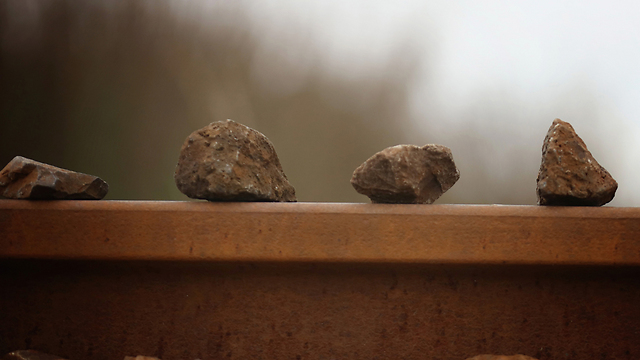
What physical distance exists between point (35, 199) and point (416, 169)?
42.7 inches

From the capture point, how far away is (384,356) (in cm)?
105

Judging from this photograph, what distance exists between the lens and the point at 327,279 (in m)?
1.05

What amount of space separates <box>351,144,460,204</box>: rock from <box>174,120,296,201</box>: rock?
0.28 m

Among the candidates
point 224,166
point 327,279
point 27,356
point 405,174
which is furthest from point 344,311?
point 27,356

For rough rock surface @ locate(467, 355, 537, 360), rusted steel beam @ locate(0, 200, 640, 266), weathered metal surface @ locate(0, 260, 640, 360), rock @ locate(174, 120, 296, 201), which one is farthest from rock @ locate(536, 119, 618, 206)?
rock @ locate(174, 120, 296, 201)

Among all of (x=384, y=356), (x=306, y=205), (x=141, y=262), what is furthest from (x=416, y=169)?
(x=141, y=262)

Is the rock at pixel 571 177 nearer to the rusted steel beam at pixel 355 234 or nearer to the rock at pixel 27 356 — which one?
→ the rusted steel beam at pixel 355 234

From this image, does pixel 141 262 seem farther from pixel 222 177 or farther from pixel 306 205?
pixel 306 205

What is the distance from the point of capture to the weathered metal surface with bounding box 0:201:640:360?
3.25 ft

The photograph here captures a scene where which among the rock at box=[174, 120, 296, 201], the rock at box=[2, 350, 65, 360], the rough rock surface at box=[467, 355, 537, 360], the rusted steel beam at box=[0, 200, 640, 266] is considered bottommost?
the rock at box=[2, 350, 65, 360]

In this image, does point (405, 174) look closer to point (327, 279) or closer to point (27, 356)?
point (327, 279)

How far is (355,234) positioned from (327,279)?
16 centimetres

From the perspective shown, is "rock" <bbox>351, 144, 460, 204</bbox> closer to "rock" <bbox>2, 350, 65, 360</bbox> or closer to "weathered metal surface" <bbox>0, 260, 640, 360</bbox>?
"weathered metal surface" <bbox>0, 260, 640, 360</bbox>

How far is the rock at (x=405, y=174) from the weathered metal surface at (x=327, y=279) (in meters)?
0.07
